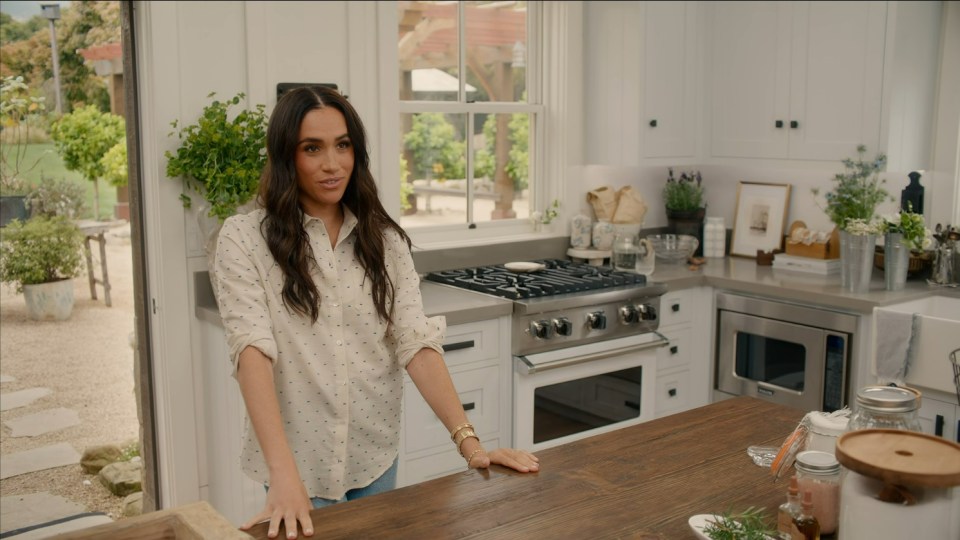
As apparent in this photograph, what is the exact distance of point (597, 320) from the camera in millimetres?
3922

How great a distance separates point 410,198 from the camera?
4445 mm

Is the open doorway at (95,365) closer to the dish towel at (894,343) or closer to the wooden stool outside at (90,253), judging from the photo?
the wooden stool outside at (90,253)

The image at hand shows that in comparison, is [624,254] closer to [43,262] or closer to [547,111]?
[547,111]

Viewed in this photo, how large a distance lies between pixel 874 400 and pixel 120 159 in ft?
9.91

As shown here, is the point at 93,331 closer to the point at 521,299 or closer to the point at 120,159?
the point at 120,159

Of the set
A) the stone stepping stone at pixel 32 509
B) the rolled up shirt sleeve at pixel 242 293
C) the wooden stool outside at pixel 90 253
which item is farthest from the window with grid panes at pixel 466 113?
the rolled up shirt sleeve at pixel 242 293

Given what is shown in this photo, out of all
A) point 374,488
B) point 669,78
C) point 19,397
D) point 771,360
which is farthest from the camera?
point 669,78

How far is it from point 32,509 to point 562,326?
212cm

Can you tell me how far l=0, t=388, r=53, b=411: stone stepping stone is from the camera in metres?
3.53

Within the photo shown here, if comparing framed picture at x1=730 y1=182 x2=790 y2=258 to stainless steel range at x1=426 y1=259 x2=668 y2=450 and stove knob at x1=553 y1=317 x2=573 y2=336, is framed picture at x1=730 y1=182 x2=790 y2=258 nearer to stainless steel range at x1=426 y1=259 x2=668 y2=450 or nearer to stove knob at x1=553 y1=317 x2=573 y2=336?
stainless steel range at x1=426 y1=259 x2=668 y2=450

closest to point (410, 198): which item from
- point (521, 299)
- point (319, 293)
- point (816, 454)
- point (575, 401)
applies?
point (521, 299)

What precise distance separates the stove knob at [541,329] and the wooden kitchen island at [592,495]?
1.53 m

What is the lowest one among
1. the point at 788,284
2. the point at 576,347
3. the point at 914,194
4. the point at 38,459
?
the point at 38,459

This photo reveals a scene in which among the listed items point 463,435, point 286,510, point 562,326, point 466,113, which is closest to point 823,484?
point 463,435
